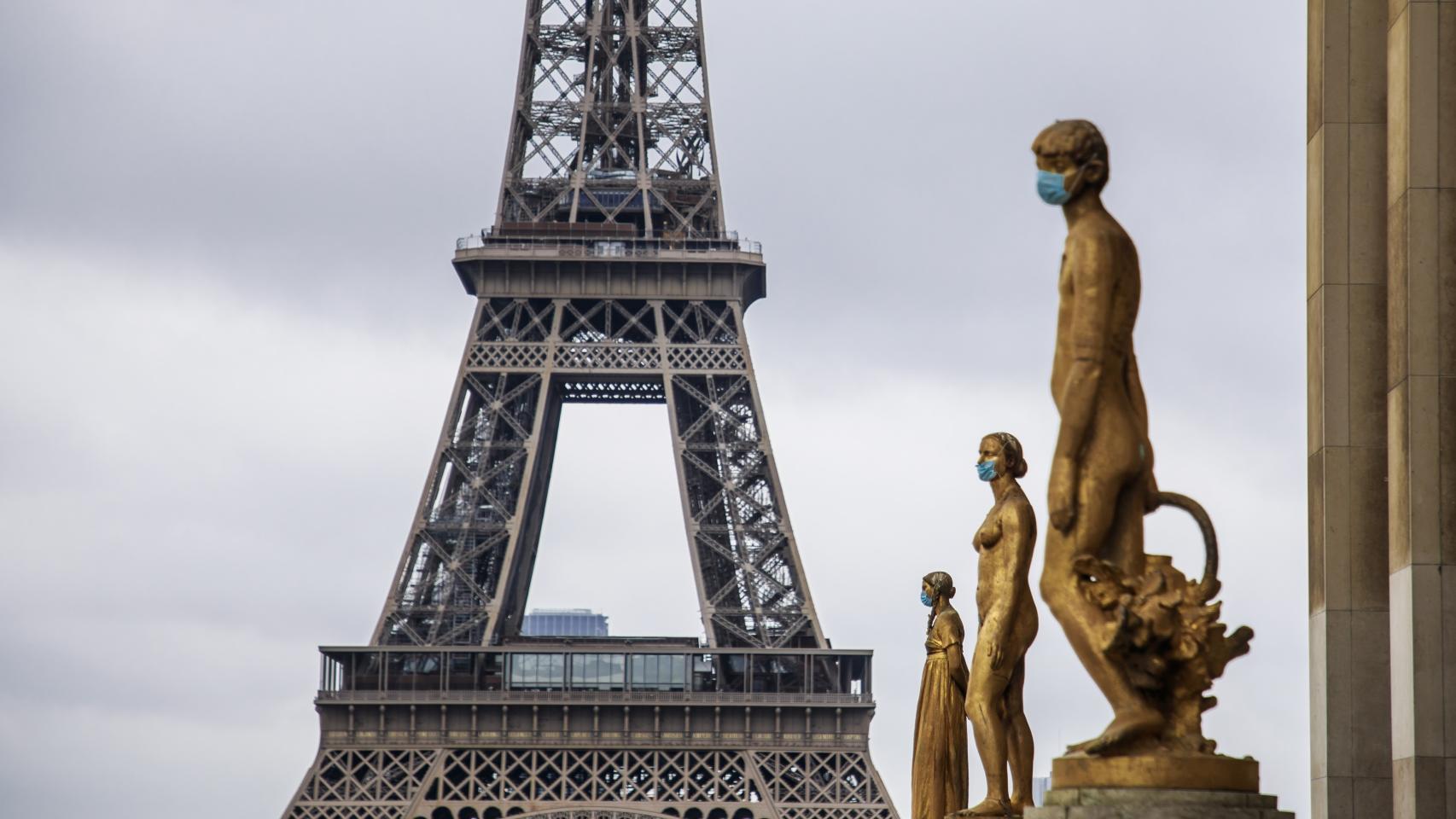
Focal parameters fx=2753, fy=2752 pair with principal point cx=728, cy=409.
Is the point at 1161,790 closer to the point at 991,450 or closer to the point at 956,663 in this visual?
the point at 991,450

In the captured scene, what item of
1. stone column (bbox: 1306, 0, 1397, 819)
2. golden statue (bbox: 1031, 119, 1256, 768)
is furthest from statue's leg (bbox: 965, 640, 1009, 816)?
stone column (bbox: 1306, 0, 1397, 819)

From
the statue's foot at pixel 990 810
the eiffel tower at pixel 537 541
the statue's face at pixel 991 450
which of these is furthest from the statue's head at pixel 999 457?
the eiffel tower at pixel 537 541

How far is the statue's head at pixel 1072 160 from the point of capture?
11.8 metres

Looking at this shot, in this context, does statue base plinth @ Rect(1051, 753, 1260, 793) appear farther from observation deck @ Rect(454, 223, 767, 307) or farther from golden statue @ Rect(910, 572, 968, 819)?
observation deck @ Rect(454, 223, 767, 307)

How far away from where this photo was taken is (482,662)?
7238 cm

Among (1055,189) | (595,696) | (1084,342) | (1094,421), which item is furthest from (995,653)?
(595,696)

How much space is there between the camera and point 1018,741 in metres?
14.7

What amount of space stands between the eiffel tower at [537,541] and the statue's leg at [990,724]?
5402 cm

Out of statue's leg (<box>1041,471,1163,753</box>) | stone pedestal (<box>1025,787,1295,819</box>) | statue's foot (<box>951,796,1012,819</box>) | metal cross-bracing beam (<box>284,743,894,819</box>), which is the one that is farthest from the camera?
metal cross-bracing beam (<box>284,743,894,819</box>)

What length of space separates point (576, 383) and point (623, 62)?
931 cm

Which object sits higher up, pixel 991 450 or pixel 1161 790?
pixel 991 450

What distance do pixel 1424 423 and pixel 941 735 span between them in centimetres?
349

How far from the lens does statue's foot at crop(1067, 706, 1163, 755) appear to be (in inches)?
457

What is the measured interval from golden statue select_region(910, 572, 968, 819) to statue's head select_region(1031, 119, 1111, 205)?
5.12 meters
